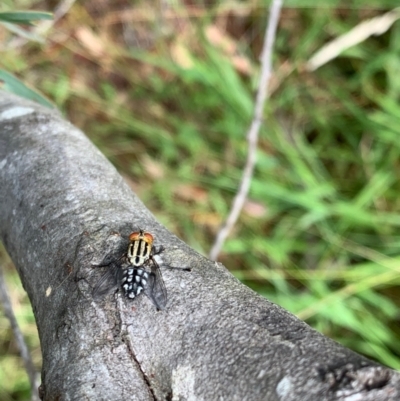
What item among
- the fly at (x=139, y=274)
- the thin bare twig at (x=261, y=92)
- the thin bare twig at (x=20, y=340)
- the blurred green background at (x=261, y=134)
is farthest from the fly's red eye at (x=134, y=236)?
the blurred green background at (x=261, y=134)

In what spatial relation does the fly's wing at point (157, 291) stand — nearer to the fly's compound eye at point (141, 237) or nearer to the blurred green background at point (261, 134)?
the fly's compound eye at point (141, 237)

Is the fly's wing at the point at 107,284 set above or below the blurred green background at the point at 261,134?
below

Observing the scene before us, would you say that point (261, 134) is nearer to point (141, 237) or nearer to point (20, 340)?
point (20, 340)

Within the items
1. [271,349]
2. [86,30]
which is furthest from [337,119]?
[271,349]

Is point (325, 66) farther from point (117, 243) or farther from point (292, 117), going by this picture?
point (117, 243)

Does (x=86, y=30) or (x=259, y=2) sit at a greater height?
(x=259, y=2)

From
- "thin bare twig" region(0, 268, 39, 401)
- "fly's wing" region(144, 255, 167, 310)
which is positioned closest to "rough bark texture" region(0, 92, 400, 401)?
"fly's wing" region(144, 255, 167, 310)

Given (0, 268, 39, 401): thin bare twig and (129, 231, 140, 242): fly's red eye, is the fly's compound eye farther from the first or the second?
(0, 268, 39, 401): thin bare twig
